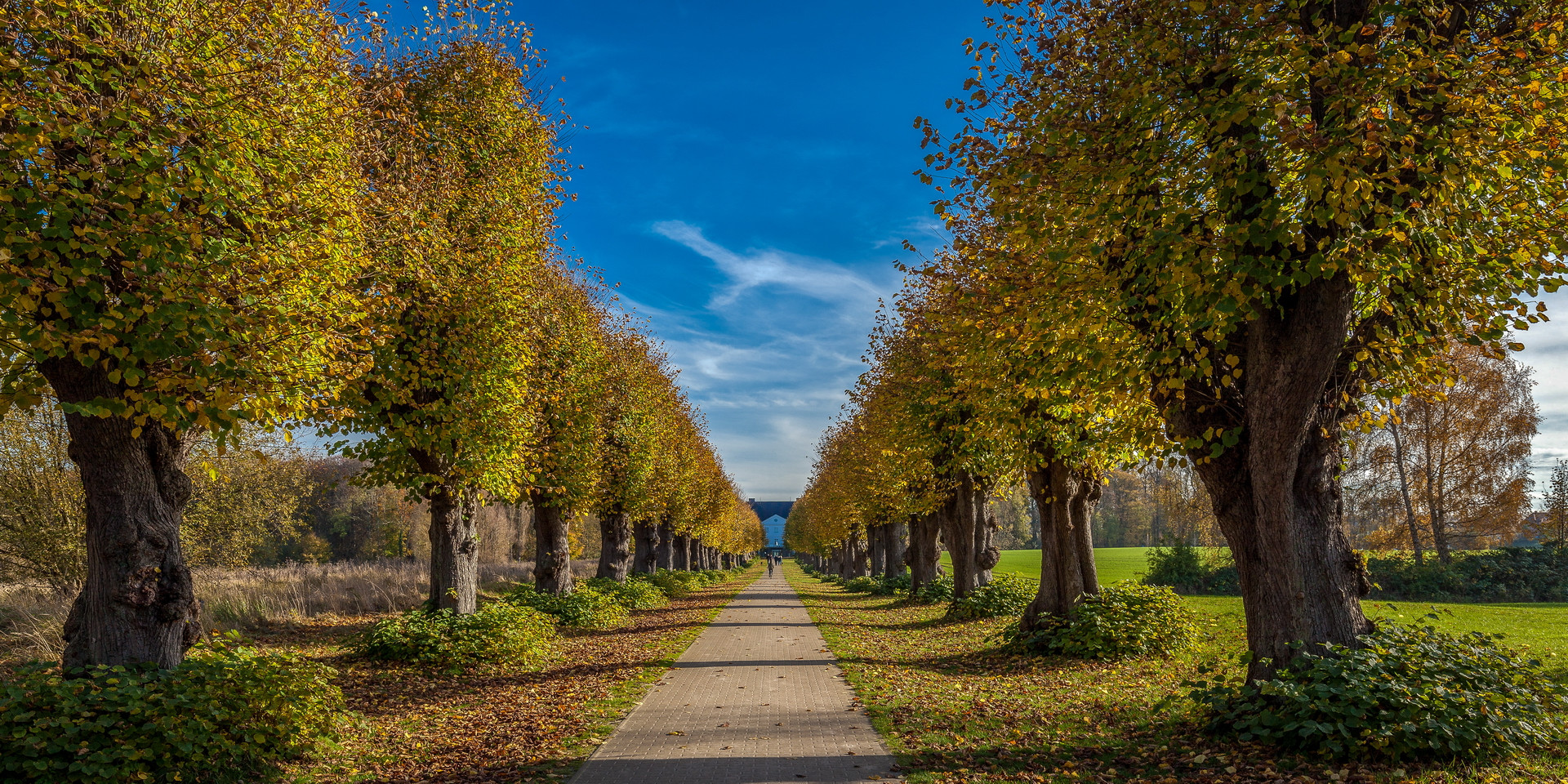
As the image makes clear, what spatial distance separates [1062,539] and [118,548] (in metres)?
13.3

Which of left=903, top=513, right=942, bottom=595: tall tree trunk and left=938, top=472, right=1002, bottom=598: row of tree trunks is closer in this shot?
left=938, top=472, right=1002, bottom=598: row of tree trunks

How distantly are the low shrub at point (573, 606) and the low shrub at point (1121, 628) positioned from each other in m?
10.3

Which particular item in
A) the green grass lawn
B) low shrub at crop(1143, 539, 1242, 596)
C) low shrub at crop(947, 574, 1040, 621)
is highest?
low shrub at crop(947, 574, 1040, 621)

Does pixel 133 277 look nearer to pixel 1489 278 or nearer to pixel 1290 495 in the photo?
pixel 1290 495

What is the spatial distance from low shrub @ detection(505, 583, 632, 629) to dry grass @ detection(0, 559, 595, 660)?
13.6ft

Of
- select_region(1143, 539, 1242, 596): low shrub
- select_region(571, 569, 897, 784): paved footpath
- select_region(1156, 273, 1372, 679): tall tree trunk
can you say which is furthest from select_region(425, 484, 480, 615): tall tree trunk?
select_region(1143, 539, 1242, 596): low shrub

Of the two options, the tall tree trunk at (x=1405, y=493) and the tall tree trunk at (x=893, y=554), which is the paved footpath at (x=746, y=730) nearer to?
the tall tree trunk at (x=893, y=554)

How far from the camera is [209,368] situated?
609cm

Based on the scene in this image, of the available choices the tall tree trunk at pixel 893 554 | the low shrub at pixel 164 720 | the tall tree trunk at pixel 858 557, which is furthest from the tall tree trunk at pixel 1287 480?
the tall tree trunk at pixel 858 557

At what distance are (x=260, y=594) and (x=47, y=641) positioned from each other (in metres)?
7.34

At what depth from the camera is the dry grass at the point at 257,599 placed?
11.5 metres

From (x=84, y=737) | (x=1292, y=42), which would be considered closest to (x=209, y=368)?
(x=84, y=737)

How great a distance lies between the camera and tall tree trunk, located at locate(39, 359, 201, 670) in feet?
21.8

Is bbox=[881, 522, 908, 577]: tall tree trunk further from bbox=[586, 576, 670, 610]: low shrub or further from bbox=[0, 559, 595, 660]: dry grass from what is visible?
bbox=[0, 559, 595, 660]: dry grass
